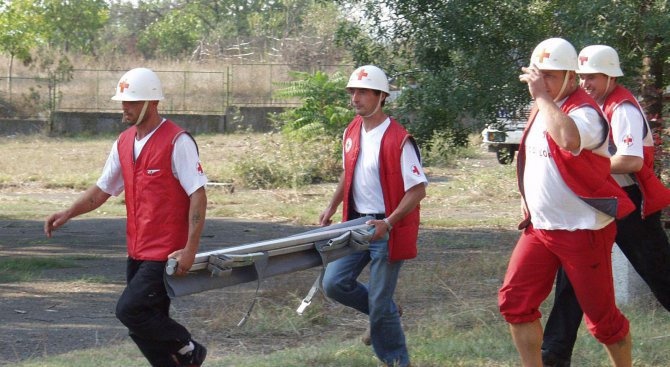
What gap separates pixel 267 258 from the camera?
6012 mm

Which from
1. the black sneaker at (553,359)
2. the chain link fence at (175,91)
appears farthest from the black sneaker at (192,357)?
the chain link fence at (175,91)

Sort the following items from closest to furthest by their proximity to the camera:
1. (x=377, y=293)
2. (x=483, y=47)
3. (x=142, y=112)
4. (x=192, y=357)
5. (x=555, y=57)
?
(x=555, y=57) < (x=142, y=112) < (x=192, y=357) < (x=377, y=293) < (x=483, y=47)

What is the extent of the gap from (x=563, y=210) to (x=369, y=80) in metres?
1.68

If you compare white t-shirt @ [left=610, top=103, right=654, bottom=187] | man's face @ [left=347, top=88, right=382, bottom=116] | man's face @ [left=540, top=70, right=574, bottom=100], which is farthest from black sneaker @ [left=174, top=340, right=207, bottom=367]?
white t-shirt @ [left=610, top=103, right=654, bottom=187]

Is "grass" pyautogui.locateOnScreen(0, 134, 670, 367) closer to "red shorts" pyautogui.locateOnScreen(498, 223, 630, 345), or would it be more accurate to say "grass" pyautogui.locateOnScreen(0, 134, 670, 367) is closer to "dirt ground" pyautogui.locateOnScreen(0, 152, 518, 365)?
"dirt ground" pyautogui.locateOnScreen(0, 152, 518, 365)

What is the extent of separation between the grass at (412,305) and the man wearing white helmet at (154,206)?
3.63 feet

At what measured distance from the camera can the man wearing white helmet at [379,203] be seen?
6477 millimetres

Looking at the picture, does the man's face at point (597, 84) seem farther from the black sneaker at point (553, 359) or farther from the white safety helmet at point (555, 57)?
the black sneaker at point (553, 359)

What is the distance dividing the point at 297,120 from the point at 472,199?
5.63 meters

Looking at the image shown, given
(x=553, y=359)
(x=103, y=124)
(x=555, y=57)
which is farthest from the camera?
(x=103, y=124)

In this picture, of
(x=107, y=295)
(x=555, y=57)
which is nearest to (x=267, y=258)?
(x=555, y=57)

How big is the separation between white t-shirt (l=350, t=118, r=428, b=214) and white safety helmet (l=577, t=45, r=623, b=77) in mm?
1101

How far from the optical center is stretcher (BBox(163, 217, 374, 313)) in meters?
5.82

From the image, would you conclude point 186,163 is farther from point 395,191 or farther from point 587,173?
point 587,173
